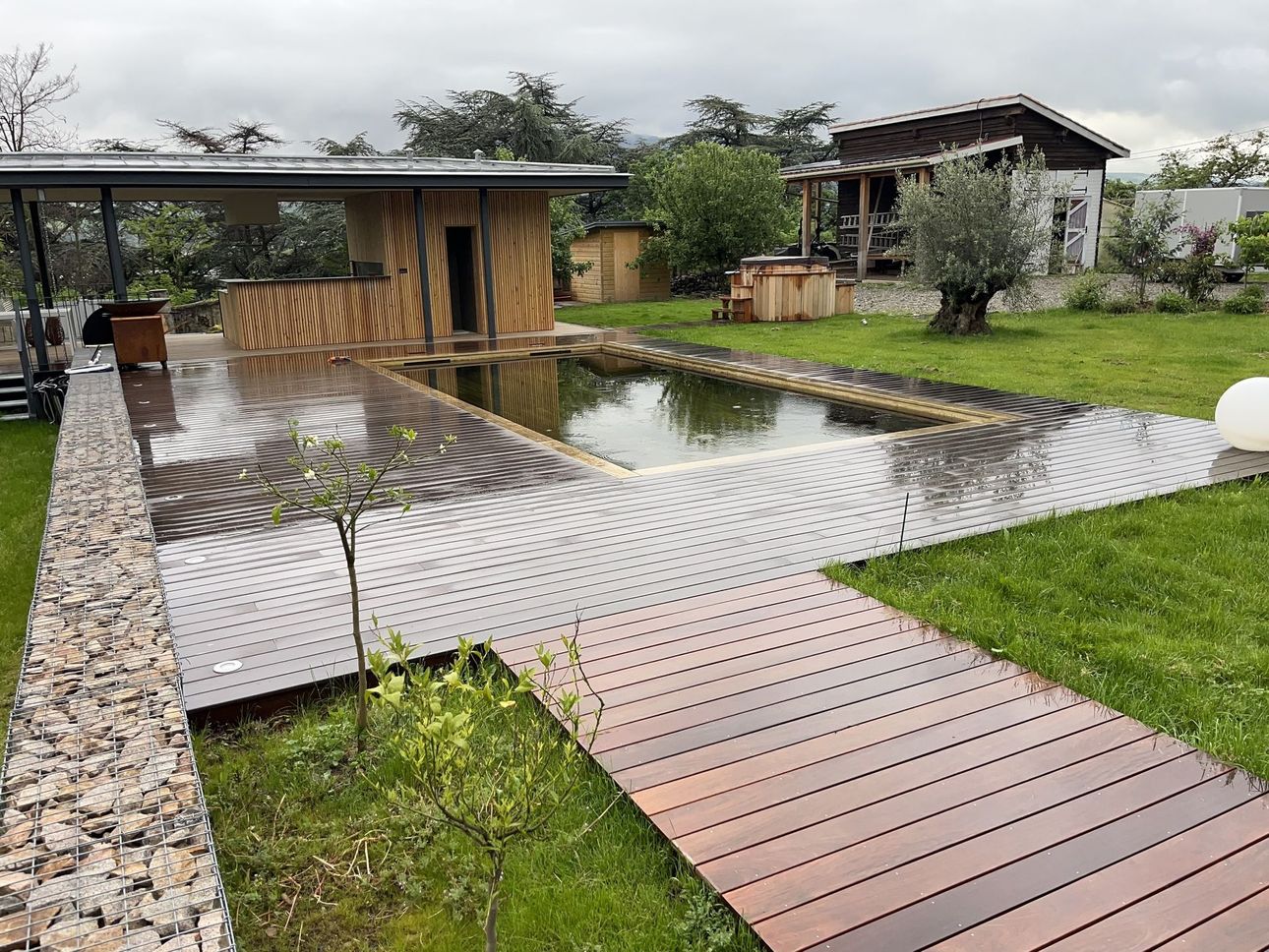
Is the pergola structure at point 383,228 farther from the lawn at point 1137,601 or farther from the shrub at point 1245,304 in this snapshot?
the lawn at point 1137,601

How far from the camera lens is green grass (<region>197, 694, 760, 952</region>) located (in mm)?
2160

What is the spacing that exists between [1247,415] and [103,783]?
22.0 ft

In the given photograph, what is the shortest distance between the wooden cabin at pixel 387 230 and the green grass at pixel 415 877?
10.7m

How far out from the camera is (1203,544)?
451cm

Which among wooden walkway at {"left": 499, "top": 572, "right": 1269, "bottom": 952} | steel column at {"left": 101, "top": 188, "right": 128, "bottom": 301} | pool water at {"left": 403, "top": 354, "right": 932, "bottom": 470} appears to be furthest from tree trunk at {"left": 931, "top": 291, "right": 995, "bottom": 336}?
steel column at {"left": 101, "top": 188, "right": 128, "bottom": 301}

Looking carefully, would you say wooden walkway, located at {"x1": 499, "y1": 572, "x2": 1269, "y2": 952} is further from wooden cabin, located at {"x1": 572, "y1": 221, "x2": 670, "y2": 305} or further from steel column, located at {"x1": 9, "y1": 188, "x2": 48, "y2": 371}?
wooden cabin, located at {"x1": 572, "y1": 221, "x2": 670, "y2": 305}

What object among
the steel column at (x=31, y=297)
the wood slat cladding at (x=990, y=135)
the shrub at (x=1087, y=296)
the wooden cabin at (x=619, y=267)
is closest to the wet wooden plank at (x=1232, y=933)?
the steel column at (x=31, y=297)

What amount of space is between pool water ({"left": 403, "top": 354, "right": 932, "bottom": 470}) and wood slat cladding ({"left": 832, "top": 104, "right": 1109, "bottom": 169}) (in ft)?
47.8

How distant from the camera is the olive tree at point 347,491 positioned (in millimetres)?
2939

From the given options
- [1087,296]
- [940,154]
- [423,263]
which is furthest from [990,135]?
[423,263]

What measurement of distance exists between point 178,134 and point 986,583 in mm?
27182

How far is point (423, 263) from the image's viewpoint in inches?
539

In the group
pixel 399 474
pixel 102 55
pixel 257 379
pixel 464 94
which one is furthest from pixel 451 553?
pixel 102 55

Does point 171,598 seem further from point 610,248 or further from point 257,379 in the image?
point 610,248
